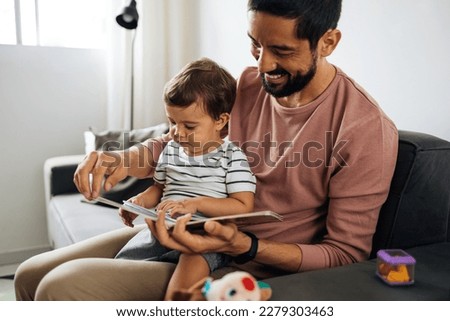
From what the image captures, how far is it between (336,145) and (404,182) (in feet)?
0.59

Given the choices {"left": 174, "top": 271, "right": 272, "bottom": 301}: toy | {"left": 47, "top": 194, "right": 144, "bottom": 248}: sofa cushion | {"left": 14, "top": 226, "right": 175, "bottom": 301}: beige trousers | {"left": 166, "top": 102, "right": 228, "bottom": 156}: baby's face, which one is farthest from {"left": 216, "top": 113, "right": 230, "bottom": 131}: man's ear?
{"left": 47, "top": 194, "right": 144, "bottom": 248}: sofa cushion

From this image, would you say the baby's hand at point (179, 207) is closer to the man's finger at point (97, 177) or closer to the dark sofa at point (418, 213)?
the man's finger at point (97, 177)

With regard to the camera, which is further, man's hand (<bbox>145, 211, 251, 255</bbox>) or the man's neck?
the man's neck

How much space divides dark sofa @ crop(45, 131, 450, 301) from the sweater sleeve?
4cm

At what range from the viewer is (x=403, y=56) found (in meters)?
1.44

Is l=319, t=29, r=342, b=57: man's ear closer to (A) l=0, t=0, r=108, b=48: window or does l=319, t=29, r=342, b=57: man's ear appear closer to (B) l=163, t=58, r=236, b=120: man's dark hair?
(B) l=163, t=58, r=236, b=120: man's dark hair

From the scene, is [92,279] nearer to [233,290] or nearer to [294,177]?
[233,290]

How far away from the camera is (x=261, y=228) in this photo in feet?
3.82

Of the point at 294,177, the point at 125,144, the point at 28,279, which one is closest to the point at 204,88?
the point at 294,177

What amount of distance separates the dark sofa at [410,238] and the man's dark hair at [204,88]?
462mm

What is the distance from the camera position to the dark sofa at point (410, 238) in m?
0.86

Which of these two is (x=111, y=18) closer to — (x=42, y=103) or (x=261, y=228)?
(x=42, y=103)

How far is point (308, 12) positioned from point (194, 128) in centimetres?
39

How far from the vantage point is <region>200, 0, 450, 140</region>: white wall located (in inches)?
52.0
